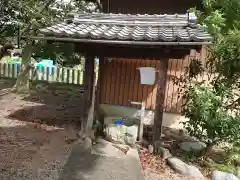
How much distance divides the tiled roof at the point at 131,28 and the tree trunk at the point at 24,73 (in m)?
6.63

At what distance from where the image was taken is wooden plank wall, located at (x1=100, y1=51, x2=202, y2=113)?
930 cm

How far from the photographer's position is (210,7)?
7.46 m

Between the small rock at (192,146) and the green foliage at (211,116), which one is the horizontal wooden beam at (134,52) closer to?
the green foliage at (211,116)

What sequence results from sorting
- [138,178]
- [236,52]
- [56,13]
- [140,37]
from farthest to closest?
1. [56,13]
2. [236,52]
3. [140,37]
4. [138,178]

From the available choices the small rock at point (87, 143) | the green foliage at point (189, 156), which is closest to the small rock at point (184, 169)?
the green foliage at point (189, 156)

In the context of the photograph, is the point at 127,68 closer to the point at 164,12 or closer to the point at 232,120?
the point at 164,12

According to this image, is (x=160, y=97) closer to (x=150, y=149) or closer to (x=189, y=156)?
(x=150, y=149)

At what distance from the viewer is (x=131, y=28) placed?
23.7 ft

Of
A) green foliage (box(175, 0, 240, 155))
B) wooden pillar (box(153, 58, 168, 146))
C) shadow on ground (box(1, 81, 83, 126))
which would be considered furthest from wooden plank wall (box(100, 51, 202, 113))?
wooden pillar (box(153, 58, 168, 146))

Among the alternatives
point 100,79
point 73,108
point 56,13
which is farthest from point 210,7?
point 56,13

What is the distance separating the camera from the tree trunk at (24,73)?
13664 mm

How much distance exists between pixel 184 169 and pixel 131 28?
379 cm

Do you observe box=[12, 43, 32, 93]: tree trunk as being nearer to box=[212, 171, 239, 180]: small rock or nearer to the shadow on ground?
the shadow on ground

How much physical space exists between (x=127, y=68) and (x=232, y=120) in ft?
13.1
